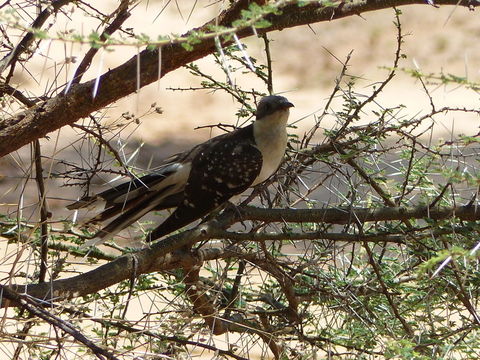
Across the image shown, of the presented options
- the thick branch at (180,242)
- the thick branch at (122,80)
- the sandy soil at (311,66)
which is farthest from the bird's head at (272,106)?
the sandy soil at (311,66)

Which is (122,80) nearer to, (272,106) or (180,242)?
(180,242)

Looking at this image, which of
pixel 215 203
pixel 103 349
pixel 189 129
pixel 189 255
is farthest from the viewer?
pixel 189 129

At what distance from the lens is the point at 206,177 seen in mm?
3145

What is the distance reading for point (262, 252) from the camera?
2900 millimetres

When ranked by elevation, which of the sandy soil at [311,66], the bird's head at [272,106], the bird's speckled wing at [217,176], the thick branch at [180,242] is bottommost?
the thick branch at [180,242]

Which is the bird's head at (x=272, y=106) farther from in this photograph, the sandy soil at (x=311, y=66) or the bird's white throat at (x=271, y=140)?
the sandy soil at (x=311, y=66)

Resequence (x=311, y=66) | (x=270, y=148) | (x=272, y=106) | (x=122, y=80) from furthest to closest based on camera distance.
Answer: (x=311, y=66) < (x=272, y=106) < (x=270, y=148) < (x=122, y=80)

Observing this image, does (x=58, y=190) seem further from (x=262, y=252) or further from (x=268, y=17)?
(x=268, y=17)

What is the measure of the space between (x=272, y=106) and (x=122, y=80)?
1.42 metres

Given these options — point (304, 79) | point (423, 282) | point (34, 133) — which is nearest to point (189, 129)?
point (304, 79)

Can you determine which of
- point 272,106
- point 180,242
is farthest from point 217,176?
point 180,242

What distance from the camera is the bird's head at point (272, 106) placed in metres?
3.24

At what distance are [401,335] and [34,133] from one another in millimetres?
1367

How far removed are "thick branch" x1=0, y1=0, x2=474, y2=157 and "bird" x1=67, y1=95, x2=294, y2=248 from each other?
92 centimetres
